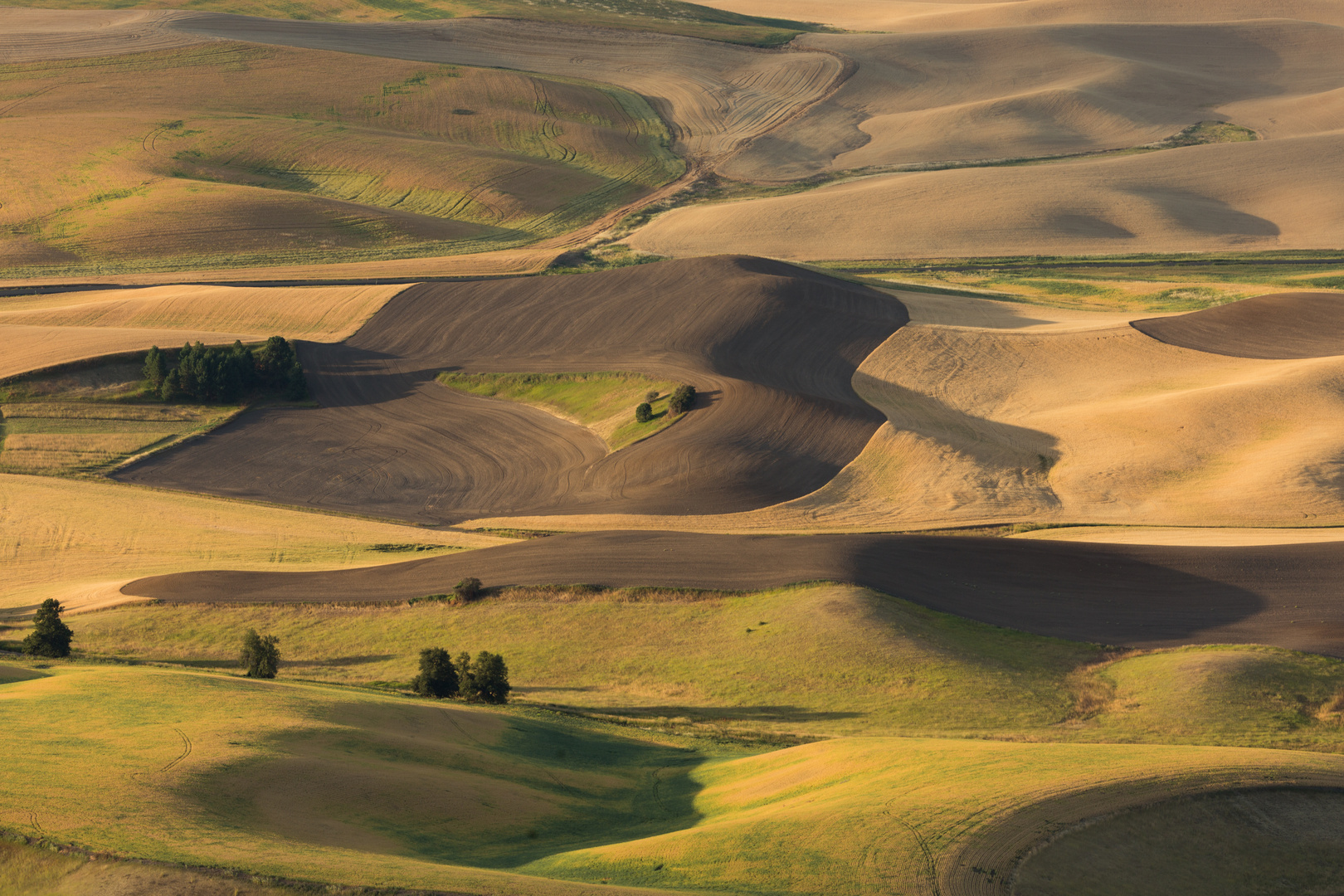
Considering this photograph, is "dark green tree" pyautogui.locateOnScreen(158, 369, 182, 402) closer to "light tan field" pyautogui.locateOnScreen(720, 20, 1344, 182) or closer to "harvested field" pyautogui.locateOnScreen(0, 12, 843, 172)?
"light tan field" pyautogui.locateOnScreen(720, 20, 1344, 182)

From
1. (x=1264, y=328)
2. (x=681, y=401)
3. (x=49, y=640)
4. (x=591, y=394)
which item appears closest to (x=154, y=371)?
(x=591, y=394)

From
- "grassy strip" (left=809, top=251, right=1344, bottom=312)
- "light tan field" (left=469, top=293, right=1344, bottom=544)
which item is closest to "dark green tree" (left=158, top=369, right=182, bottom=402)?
"light tan field" (left=469, top=293, right=1344, bottom=544)

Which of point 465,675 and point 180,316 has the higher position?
point 180,316

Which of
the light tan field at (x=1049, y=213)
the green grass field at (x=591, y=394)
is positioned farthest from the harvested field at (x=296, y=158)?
the green grass field at (x=591, y=394)

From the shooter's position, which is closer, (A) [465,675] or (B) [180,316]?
(A) [465,675]

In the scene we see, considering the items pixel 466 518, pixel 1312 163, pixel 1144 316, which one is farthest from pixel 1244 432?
pixel 1312 163

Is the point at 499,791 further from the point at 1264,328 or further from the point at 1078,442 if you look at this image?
the point at 1264,328

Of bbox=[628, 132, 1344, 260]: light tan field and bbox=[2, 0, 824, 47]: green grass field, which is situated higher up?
bbox=[2, 0, 824, 47]: green grass field
